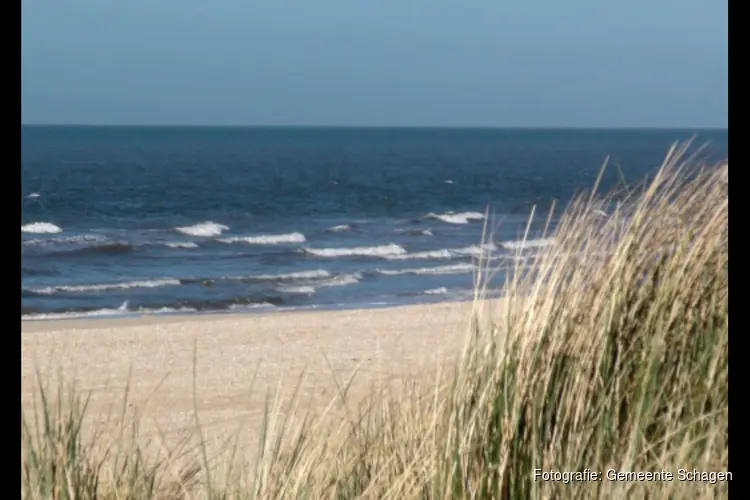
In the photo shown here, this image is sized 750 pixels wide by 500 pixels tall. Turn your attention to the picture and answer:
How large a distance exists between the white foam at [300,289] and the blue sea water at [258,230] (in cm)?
5

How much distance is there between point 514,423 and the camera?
272 centimetres

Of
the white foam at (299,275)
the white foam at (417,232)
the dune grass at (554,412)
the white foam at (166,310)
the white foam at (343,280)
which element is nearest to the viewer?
the dune grass at (554,412)

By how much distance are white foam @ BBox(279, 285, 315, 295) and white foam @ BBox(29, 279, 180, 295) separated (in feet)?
6.22

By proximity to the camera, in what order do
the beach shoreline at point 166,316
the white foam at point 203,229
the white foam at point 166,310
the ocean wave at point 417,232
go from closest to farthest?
1. the beach shoreline at point 166,316
2. the white foam at point 166,310
3. the white foam at point 203,229
4. the ocean wave at point 417,232

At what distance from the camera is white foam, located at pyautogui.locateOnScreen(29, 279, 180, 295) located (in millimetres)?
15477

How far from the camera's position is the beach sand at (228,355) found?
6.96 m

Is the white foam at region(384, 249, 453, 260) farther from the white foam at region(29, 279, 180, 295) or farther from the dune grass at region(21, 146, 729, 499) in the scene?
the dune grass at region(21, 146, 729, 499)

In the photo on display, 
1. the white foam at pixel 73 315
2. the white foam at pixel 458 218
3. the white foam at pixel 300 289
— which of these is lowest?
the white foam at pixel 73 315

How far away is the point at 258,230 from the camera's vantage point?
27.0 m

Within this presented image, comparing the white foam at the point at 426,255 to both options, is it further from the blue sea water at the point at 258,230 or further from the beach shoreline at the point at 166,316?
the beach shoreline at the point at 166,316

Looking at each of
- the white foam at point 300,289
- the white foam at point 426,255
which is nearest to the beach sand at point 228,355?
the white foam at point 300,289

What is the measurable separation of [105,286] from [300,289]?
11.0 ft

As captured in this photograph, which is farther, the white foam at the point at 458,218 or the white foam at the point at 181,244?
the white foam at the point at 458,218
